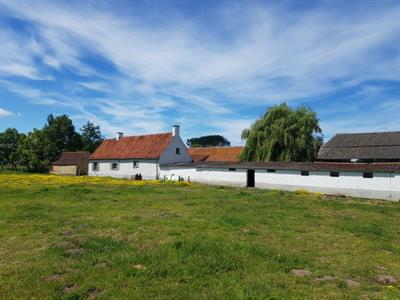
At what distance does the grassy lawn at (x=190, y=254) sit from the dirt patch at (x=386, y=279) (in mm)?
86

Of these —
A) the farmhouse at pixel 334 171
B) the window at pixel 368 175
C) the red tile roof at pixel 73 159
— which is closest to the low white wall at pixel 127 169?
the farmhouse at pixel 334 171

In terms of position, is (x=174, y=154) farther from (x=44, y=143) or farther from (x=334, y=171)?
(x=44, y=143)

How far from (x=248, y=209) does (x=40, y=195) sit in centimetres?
1196

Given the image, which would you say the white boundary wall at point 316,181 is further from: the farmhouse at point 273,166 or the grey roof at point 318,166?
the grey roof at point 318,166

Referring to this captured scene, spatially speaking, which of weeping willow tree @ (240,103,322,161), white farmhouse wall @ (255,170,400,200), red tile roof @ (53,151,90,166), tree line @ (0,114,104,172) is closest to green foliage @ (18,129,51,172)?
tree line @ (0,114,104,172)

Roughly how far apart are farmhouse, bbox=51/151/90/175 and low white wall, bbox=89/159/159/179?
511 cm

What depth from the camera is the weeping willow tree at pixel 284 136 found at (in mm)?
34688

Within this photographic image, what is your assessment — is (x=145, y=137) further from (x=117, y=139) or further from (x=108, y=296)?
(x=108, y=296)

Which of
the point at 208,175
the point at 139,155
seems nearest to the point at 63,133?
the point at 139,155

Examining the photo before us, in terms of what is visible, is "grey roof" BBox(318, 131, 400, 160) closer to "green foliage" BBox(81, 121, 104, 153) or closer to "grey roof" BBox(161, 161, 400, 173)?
"grey roof" BBox(161, 161, 400, 173)

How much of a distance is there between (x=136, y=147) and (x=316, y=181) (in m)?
24.5

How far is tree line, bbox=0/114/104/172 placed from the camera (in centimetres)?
6091

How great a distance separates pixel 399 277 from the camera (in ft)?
21.9

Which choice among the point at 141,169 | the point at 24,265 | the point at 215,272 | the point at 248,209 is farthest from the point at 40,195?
the point at 141,169
